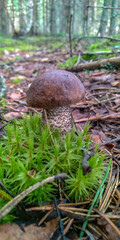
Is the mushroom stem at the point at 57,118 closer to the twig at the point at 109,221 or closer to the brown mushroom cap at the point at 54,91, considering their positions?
the brown mushroom cap at the point at 54,91

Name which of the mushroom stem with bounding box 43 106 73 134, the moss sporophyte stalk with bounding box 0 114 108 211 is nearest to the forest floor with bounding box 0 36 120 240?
the moss sporophyte stalk with bounding box 0 114 108 211

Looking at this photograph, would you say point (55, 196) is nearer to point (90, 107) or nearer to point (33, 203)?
point (33, 203)

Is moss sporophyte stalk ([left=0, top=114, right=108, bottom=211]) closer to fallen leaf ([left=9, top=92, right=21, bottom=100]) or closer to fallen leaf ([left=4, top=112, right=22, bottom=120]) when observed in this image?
fallen leaf ([left=4, top=112, right=22, bottom=120])

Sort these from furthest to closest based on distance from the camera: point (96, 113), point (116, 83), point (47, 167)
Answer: point (116, 83)
point (96, 113)
point (47, 167)

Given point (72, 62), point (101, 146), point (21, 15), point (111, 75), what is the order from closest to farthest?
1. point (101, 146)
2. point (111, 75)
3. point (72, 62)
4. point (21, 15)

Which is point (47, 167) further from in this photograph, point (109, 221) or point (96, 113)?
point (96, 113)

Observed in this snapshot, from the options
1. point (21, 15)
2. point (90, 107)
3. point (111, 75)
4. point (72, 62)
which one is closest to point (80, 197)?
point (90, 107)

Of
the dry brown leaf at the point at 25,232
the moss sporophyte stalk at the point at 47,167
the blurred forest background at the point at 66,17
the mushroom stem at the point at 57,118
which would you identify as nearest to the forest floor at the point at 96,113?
the dry brown leaf at the point at 25,232

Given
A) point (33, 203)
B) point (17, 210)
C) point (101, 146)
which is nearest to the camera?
point (17, 210)

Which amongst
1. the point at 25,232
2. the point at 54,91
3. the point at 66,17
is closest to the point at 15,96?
the point at 54,91
